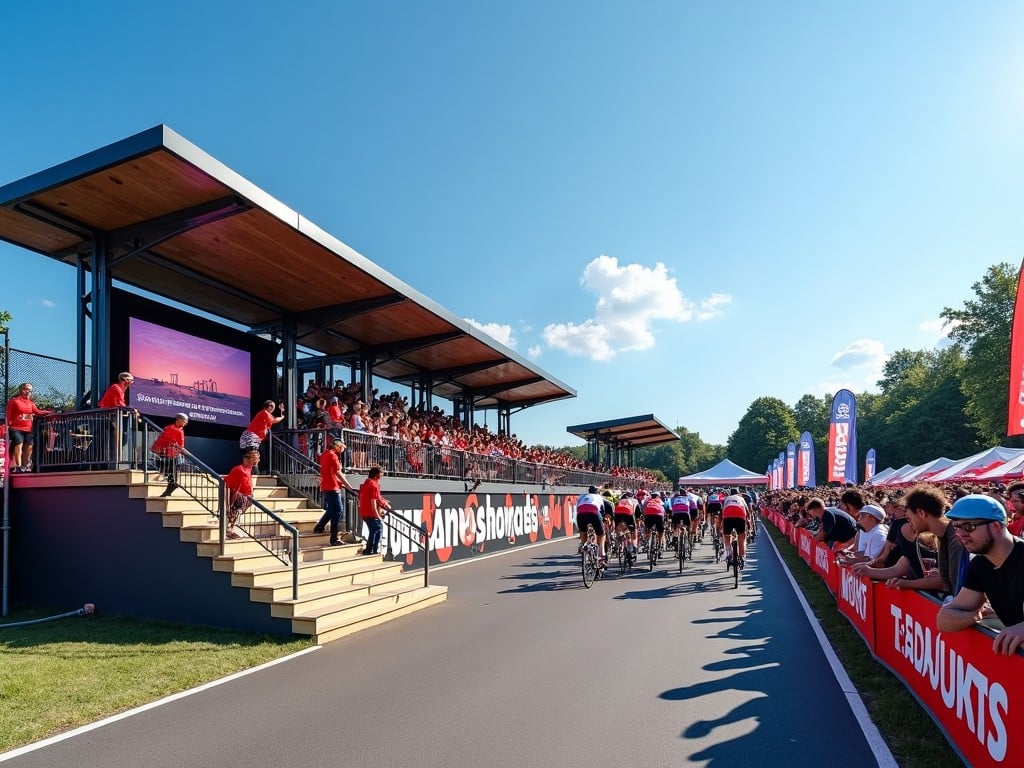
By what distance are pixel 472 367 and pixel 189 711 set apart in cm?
2078

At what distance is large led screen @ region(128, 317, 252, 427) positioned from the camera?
562 inches

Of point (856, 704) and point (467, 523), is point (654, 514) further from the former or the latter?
point (856, 704)

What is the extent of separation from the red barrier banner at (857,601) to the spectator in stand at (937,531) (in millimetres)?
1721

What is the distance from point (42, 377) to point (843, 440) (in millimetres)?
21552

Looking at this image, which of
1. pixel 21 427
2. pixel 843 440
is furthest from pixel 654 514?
pixel 21 427

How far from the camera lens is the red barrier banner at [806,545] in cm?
1585

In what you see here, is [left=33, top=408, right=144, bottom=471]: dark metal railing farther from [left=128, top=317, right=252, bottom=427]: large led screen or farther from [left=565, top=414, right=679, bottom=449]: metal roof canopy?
[left=565, top=414, right=679, bottom=449]: metal roof canopy

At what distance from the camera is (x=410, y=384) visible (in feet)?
92.0

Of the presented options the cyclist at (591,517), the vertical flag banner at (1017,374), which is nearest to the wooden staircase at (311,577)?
the cyclist at (591,517)

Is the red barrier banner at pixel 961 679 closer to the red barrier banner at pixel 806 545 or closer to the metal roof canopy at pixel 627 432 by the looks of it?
the red barrier banner at pixel 806 545

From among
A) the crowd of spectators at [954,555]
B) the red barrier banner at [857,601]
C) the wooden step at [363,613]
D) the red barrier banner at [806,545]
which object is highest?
the crowd of spectators at [954,555]

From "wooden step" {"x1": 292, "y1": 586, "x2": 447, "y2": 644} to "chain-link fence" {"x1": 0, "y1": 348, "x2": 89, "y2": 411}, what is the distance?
274 inches

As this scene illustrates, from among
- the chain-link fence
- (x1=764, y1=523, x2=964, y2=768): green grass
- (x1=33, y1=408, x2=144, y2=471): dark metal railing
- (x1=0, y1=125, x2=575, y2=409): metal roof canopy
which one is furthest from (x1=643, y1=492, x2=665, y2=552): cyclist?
the chain-link fence

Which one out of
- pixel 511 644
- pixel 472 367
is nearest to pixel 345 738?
pixel 511 644
